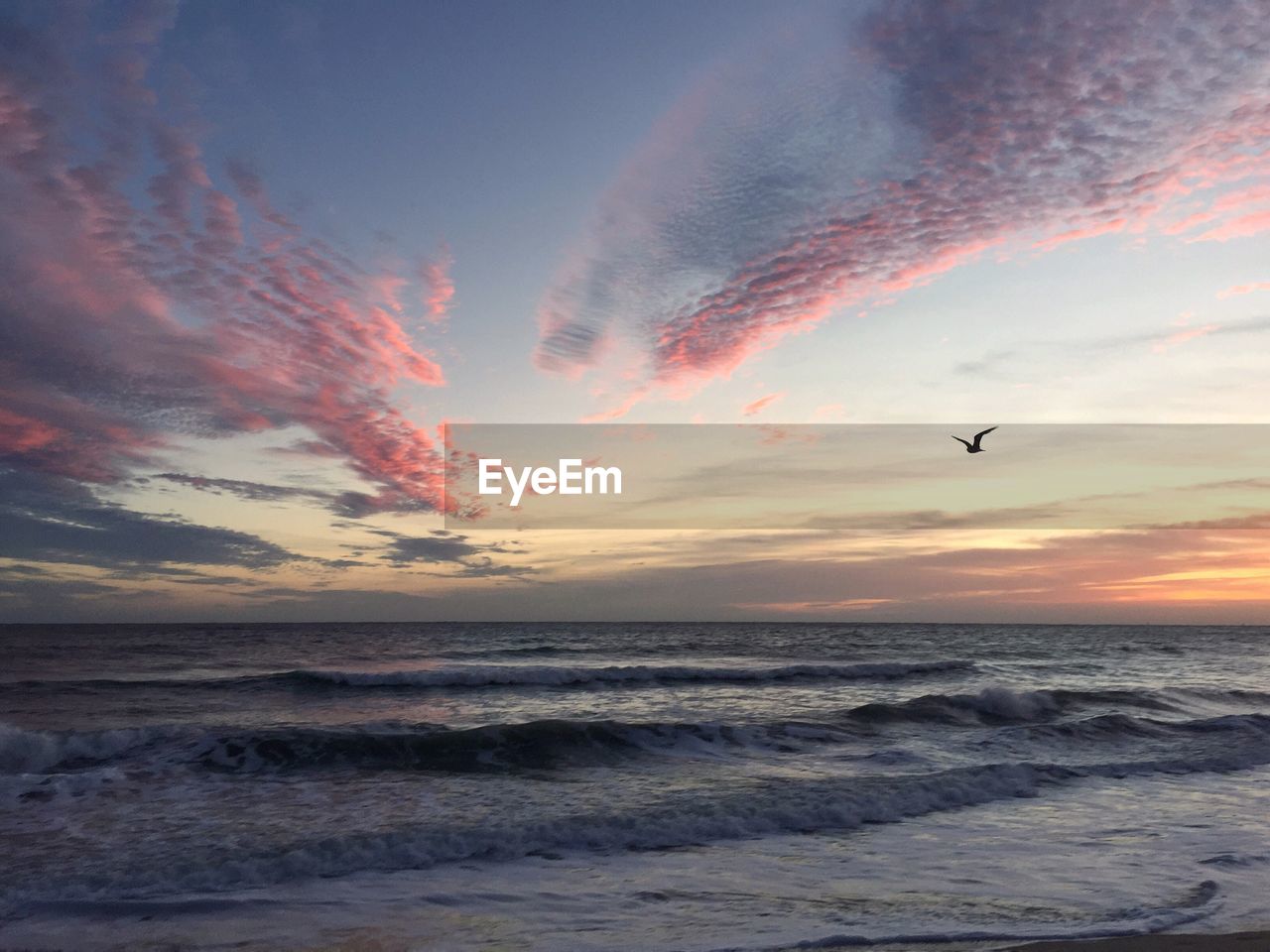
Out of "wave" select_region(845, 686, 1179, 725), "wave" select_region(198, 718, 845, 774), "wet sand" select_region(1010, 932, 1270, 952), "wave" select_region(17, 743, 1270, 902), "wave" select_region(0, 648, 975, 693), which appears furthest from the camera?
"wave" select_region(0, 648, 975, 693)

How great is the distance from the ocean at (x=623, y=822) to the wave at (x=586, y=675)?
610 centimetres

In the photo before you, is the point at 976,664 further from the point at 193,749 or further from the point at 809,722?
the point at 193,749

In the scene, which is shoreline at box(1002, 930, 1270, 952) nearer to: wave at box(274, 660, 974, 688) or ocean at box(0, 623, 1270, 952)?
ocean at box(0, 623, 1270, 952)

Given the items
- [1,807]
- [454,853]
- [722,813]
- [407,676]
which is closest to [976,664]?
[407,676]

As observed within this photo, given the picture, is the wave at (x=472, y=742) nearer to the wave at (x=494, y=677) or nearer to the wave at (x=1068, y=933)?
the wave at (x=1068, y=933)

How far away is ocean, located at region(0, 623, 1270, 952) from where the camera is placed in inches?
321

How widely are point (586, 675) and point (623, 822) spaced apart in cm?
2416

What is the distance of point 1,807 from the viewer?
12.6m

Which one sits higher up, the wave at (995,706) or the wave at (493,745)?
the wave at (493,745)

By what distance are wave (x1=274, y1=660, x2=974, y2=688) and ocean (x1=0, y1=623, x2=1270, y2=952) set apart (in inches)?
240

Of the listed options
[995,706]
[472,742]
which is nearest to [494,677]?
[472,742]

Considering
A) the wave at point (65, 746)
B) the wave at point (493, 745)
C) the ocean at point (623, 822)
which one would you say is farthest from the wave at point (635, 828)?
the wave at point (65, 746)

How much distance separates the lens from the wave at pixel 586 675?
32.9 m

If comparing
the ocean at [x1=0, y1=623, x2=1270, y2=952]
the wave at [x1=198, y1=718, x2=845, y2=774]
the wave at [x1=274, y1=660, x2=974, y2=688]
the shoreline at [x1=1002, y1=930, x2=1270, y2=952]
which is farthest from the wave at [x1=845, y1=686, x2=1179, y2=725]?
the shoreline at [x1=1002, y1=930, x2=1270, y2=952]
